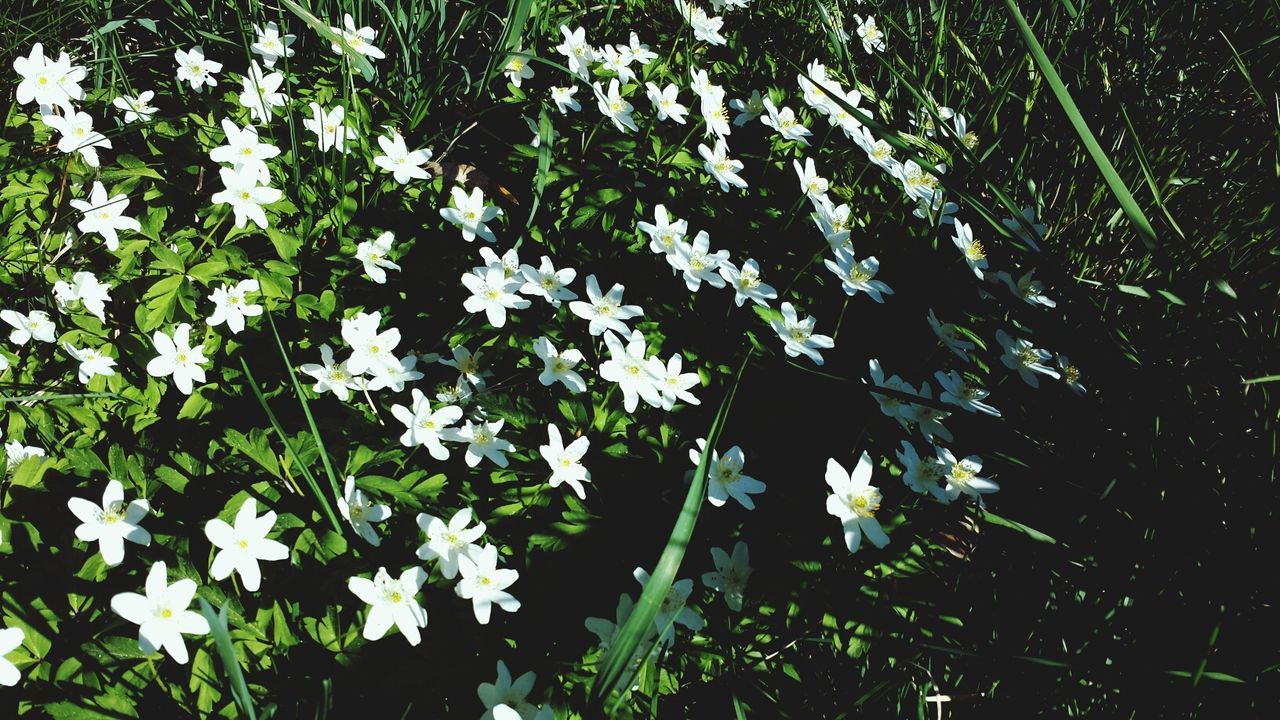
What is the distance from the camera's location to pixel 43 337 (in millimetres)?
1829

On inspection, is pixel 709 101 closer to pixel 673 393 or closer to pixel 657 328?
pixel 657 328

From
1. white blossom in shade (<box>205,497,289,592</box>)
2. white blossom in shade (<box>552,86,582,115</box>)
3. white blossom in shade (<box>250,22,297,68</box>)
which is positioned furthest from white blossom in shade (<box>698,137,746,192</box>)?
white blossom in shade (<box>205,497,289,592</box>)

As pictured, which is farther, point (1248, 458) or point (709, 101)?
point (709, 101)

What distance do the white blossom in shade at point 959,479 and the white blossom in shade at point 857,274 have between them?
0.48m

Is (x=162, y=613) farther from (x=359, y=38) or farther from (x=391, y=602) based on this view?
(x=359, y=38)

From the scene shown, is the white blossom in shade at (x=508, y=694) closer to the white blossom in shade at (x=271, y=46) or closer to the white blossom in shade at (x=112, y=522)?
the white blossom in shade at (x=112, y=522)

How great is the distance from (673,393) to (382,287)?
35.2 inches

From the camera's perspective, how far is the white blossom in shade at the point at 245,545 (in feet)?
4.53

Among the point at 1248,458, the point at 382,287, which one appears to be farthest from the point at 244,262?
the point at 1248,458

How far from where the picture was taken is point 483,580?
1502 millimetres

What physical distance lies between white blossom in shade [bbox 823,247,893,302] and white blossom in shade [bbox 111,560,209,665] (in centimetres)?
162

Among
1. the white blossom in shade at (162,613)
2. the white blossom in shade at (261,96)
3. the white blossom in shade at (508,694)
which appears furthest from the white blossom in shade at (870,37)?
the white blossom in shade at (162,613)

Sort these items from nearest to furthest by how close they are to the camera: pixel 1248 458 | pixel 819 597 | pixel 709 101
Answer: pixel 819 597
pixel 1248 458
pixel 709 101

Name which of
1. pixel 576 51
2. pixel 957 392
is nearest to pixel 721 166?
pixel 576 51
